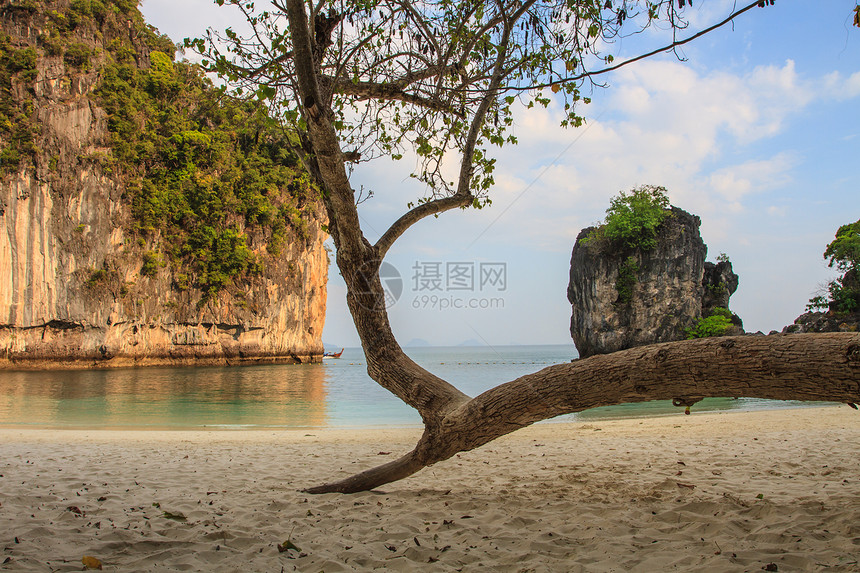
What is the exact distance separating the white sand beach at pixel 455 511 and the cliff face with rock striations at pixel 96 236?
30.9 metres

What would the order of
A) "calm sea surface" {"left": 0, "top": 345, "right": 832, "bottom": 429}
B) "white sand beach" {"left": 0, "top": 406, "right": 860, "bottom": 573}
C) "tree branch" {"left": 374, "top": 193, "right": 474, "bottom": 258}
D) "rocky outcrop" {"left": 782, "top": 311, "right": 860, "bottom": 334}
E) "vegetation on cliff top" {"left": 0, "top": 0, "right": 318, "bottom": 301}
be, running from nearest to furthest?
1. "white sand beach" {"left": 0, "top": 406, "right": 860, "bottom": 573}
2. "tree branch" {"left": 374, "top": 193, "right": 474, "bottom": 258}
3. "calm sea surface" {"left": 0, "top": 345, "right": 832, "bottom": 429}
4. "rocky outcrop" {"left": 782, "top": 311, "right": 860, "bottom": 334}
5. "vegetation on cliff top" {"left": 0, "top": 0, "right": 318, "bottom": 301}

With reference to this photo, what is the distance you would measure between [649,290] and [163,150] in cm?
3418

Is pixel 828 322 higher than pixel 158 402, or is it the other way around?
pixel 828 322

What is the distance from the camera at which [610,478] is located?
13.9ft

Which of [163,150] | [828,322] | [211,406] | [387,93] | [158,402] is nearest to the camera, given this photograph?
[387,93]

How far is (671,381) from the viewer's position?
8.32 feet

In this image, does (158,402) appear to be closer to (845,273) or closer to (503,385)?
(503,385)

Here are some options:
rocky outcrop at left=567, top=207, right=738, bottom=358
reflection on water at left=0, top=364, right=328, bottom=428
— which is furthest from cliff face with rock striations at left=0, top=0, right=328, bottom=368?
rocky outcrop at left=567, top=207, right=738, bottom=358

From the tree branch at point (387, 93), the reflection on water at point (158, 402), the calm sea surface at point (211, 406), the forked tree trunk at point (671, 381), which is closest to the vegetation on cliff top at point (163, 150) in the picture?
the reflection on water at point (158, 402)

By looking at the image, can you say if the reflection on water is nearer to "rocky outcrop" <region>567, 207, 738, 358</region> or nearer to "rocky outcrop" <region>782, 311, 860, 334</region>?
"rocky outcrop" <region>567, 207, 738, 358</region>

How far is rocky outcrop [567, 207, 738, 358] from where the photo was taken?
31.0m

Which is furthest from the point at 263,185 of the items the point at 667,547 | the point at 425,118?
the point at 667,547

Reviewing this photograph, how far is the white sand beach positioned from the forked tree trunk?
0.62 metres

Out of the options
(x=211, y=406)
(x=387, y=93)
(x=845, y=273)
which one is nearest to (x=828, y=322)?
(x=845, y=273)
